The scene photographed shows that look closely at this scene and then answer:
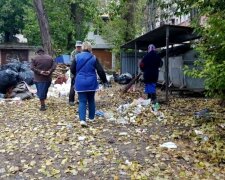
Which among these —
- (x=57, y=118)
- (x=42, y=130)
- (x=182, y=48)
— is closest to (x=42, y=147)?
(x=42, y=130)

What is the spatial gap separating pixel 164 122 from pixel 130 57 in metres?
14.7

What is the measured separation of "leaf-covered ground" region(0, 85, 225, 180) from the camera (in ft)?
17.3

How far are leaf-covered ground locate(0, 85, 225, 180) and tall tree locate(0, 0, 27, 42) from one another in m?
31.2

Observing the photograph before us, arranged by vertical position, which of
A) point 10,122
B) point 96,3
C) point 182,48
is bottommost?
point 10,122

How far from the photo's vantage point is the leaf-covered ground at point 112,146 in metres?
5.29

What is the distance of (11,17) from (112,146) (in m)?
36.4

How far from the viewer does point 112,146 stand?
648 cm

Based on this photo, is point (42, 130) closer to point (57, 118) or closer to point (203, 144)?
point (57, 118)

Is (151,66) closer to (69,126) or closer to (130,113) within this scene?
(130,113)

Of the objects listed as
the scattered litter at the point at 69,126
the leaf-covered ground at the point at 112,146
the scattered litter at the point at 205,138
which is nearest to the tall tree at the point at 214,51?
the scattered litter at the point at 205,138

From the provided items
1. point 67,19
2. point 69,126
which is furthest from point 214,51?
point 67,19

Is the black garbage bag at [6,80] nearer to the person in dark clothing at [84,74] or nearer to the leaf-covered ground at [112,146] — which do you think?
the leaf-covered ground at [112,146]

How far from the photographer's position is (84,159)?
18.8 feet

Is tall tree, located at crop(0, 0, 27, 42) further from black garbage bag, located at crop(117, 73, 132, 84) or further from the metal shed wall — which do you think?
black garbage bag, located at crop(117, 73, 132, 84)
